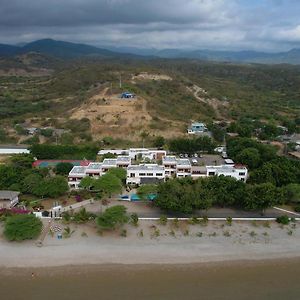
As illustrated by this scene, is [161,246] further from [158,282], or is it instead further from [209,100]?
[209,100]

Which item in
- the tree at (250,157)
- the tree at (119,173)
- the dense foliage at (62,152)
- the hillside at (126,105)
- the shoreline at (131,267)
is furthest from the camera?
the hillside at (126,105)

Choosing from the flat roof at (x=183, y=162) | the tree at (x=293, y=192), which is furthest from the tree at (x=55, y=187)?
the tree at (x=293, y=192)

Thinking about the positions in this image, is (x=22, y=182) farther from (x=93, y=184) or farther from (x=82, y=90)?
(x=82, y=90)

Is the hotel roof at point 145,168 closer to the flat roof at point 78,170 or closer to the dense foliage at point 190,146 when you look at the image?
the flat roof at point 78,170

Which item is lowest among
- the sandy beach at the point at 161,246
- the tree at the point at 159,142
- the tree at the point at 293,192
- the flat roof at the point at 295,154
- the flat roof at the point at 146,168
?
the tree at the point at 159,142

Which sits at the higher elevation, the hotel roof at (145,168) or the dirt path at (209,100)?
the hotel roof at (145,168)

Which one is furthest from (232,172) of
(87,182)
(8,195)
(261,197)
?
(8,195)
